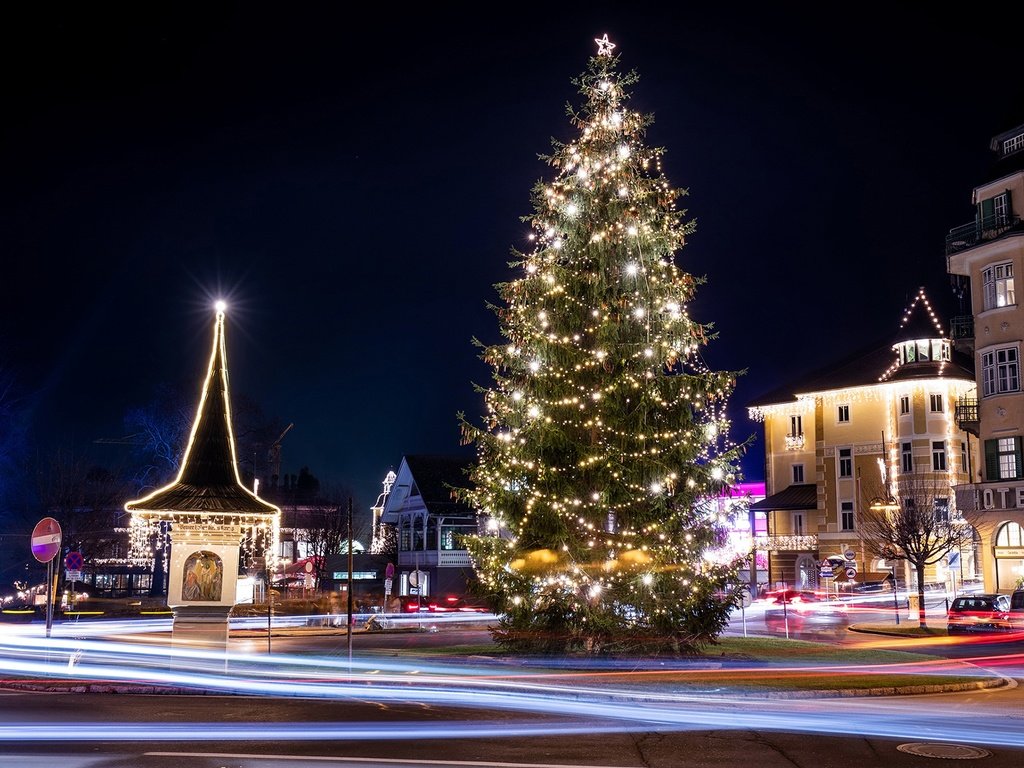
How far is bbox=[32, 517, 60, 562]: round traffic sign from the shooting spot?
20.7m

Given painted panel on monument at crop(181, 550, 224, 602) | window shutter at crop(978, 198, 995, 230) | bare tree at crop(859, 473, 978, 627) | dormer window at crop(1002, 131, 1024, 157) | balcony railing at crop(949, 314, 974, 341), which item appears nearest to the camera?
painted panel on monument at crop(181, 550, 224, 602)

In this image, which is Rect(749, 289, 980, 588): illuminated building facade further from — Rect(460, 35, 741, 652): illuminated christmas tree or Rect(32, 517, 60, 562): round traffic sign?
Rect(32, 517, 60, 562): round traffic sign

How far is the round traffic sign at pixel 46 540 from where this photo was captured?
20.7 metres

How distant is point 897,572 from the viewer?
58031 millimetres

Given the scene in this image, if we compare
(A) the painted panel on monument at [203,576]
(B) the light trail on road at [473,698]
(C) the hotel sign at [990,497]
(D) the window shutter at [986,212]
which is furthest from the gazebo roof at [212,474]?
(D) the window shutter at [986,212]

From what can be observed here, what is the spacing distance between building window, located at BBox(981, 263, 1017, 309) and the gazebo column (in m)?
37.3

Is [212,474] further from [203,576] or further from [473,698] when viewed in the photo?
[473,698]

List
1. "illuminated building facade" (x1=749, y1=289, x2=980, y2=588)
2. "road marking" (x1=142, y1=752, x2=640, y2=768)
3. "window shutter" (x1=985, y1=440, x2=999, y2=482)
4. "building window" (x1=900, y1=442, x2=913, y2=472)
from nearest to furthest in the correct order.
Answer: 1. "road marking" (x1=142, y1=752, x2=640, y2=768)
2. "window shutter" (x1=985, y1=440, x2=999, y2=482)
3. "illuminated building facade" (x1=749, y1=289, x2=980, y2=588)
4. "building window" (x1=900, y1=442, x2=913, y2=472)

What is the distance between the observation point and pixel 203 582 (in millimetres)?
20422

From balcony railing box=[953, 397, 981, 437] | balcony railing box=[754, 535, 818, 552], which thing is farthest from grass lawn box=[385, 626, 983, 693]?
balcony railing box=[754, 535, 818, 552]

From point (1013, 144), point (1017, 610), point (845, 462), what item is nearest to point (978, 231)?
point (1013, 144)

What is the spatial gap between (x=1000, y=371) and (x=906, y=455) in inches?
644

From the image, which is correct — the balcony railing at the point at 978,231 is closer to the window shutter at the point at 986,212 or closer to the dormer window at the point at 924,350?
the window shutter at the point at 986,212

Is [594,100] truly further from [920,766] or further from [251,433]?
[251,433]
